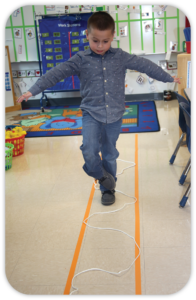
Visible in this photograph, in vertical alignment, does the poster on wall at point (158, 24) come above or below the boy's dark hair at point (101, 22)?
above

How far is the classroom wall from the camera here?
17.5ft

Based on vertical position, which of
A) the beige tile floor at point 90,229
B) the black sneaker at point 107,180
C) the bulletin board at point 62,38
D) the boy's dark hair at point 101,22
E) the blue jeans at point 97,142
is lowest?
the beige tile floor at point 90,229

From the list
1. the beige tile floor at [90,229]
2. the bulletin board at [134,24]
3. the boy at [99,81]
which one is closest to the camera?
the beige tile floor at [90,229]

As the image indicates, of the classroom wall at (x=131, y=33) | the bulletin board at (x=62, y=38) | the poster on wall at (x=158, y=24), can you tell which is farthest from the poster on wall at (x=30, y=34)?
the poster on wall at (x=158, y=24)

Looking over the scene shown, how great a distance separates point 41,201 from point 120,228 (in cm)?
68

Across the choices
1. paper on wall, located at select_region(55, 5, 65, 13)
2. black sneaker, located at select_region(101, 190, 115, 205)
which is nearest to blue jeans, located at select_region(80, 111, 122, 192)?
black sneaker, located at select_region(101, 190, 115, 205)

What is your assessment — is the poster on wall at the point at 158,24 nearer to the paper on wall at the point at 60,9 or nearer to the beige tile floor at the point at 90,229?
the paper on wall at the point at 60,9

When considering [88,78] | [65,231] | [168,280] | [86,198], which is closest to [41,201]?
[86,198]

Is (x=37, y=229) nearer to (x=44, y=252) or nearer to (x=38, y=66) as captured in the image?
(x=44, y=252)

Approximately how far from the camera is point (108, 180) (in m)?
2.11

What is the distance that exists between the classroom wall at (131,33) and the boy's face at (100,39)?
3864 mm

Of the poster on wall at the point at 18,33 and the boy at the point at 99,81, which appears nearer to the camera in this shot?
the boy at the point at 99,81

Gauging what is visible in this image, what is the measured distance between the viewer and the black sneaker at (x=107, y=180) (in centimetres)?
210

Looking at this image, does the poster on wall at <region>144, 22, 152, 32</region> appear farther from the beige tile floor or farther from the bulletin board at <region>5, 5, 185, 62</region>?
the beige tile floor
